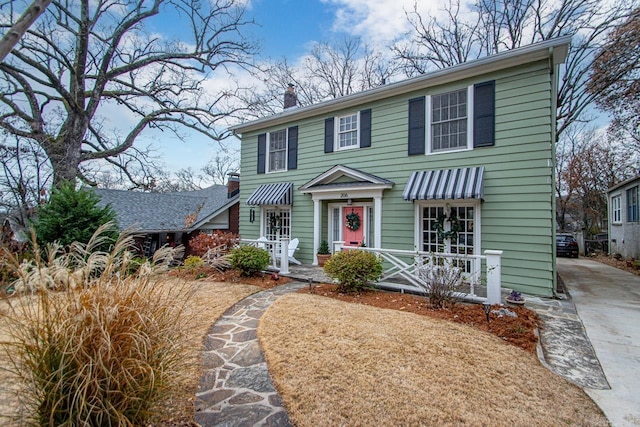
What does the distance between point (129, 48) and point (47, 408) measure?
18.2 meters

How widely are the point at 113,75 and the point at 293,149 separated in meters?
11.4

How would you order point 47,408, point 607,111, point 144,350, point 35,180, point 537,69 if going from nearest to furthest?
point 47,408, point 144,350, point 537,69, point 35,180, point 607,111

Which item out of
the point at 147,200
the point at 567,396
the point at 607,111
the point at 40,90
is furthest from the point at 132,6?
the point at 607,111

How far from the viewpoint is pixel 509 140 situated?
271 inches

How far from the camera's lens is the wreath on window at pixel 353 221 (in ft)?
30.7

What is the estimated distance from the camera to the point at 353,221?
9.41 m

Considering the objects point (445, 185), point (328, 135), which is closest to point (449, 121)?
point (445, 185)

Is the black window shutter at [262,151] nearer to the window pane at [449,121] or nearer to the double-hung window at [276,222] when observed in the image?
the double-hung window at [276,222]

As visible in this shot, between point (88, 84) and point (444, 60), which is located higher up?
point (444, 60)

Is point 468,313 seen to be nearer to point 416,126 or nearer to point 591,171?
point 416,126

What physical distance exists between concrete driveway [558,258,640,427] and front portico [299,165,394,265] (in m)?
4.75

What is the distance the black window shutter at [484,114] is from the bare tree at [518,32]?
9.22 m

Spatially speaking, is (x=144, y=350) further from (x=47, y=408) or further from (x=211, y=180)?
(x=211, y=180)

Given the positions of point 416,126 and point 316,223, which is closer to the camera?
point 416,126
